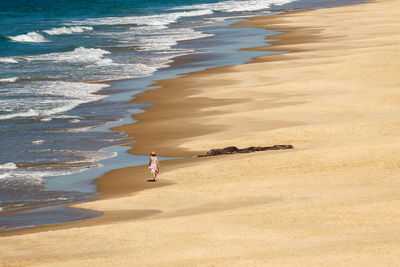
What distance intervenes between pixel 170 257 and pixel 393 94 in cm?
1828

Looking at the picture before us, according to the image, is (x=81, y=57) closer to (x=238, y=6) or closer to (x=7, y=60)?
(x=7, y=60)

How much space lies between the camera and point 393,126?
26.9 metres

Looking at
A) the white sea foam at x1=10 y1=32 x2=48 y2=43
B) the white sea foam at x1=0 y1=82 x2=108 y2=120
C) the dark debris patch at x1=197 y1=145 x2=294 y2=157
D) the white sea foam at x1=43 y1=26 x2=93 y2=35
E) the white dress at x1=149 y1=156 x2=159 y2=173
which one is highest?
the white dress at x1=149 y1=156 x2=159 y2=173

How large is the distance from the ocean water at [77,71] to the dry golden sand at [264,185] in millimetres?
1789

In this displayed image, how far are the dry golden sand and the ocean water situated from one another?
179cm

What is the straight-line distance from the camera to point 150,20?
3250 inches

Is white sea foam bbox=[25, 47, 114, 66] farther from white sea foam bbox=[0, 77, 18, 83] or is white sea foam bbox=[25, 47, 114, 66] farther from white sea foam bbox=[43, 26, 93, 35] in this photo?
white sea foam bbox=[43, 26, 93, 35]

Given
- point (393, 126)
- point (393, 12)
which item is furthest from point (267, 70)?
point (393, 12)

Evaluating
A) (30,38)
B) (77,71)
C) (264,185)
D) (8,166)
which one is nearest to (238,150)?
(264,185)

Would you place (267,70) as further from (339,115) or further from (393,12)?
(393,12)

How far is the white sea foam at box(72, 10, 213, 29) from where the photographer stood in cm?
7919

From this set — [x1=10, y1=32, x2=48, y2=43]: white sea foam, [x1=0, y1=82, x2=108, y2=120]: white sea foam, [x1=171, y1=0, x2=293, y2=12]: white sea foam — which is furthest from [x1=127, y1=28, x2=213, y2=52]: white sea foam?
[x1=171, y1=0, x2=293, y2=12]: white sea foam

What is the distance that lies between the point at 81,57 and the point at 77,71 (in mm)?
6861

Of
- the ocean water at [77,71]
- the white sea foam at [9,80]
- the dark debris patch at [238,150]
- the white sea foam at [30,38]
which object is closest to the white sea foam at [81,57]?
the ocean water at [77,71]
